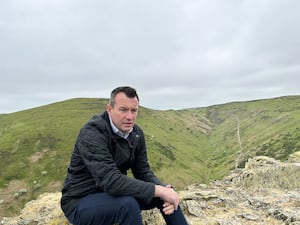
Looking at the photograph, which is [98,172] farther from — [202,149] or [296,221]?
[202,149]

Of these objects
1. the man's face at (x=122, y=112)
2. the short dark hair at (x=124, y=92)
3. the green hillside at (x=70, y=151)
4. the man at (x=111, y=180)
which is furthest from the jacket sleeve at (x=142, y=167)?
the green hillside at (x=70, y=151)

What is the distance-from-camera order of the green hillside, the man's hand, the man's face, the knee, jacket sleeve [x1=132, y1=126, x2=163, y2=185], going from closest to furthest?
1. the knee
2. the man's hand
3. the man's face
4. jacket sleeve [x1=132, y1=126, x2=163, y2=185]
5. the green hillside

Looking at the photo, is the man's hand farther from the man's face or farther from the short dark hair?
the short dark hair

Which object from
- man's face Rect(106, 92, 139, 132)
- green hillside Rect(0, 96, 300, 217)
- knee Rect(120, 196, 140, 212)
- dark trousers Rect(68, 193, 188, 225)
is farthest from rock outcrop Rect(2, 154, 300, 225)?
green hillside Rect(0, 96, 300, 217)

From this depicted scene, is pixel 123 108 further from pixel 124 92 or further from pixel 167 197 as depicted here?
pixel 167 197

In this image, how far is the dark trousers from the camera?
763cm

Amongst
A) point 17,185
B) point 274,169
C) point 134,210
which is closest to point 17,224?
point 134,210

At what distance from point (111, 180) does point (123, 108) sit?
1745 mm

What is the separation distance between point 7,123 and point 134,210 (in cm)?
19845

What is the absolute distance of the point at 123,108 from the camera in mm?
A: 8281

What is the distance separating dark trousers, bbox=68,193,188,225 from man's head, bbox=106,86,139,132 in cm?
168

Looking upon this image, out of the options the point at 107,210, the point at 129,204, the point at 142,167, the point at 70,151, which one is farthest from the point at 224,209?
the point at 70,151

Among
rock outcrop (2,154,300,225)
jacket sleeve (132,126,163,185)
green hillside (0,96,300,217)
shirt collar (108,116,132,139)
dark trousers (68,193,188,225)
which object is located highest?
shirt collar (108,116,132,139)

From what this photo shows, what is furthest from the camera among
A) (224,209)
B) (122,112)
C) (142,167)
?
(224,209)
